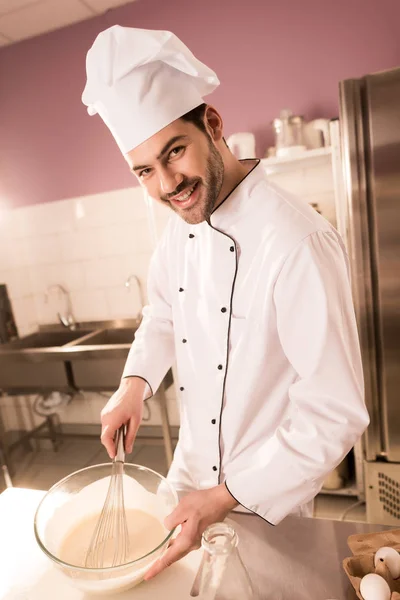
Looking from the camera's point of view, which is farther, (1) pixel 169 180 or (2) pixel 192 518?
(1) pixel 169 180

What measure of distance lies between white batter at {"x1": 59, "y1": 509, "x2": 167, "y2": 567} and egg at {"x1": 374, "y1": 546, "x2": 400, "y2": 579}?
360mm

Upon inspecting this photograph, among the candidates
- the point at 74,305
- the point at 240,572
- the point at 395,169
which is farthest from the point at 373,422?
the point at 74,305

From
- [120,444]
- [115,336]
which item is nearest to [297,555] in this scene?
[120,444]

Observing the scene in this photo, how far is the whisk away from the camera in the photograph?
0.72 m

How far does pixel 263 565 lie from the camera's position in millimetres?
791

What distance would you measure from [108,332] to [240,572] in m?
Result: 2.62

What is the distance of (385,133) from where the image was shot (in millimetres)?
1763

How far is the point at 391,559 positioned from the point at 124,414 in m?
0.66

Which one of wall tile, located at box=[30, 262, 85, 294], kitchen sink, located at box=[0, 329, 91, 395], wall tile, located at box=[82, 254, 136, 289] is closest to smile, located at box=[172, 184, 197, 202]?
kitchen sink, located at box=[0, 329, 91, 395]

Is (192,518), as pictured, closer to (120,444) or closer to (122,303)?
(120,444)

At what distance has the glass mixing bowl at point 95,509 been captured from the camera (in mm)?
672

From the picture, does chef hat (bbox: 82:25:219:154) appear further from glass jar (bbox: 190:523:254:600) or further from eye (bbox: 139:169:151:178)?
glass jar (bbox: 190:523:254:600)

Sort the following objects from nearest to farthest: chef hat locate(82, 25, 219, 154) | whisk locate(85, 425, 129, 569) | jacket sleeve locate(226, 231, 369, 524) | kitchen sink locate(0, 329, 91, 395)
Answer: whisk locate(85, 425, 129, 569) → jacket sleeve locate(226, 231, 369, 524) → chef hat locate(82, 25, 219, 154) → kitchen sink locate(0, 329, 91, 395)

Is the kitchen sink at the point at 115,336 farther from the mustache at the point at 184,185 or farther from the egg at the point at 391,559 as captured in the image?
the egg at the point at 391,559
